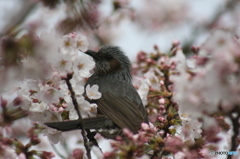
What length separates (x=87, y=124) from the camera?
12.7 feet

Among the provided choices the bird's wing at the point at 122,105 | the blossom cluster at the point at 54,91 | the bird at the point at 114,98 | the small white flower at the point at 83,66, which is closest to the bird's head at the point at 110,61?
the bird at the point at 114,98

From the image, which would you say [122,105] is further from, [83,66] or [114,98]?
[83,66]

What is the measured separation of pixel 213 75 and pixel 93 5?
1.76 metres

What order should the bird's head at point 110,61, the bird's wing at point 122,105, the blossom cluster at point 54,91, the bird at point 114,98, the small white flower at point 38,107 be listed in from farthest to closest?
1. the bird's head at point 110,61
2. the bird's wing at point 122,105
3. the bird at point 114,98
4. the small white flower at point 38,107
5. the blossom cluster at point 54,91

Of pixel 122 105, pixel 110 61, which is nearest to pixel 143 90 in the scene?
pixel 122 105

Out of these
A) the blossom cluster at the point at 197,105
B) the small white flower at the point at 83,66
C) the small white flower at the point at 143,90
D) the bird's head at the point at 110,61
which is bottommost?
the blossom cluster at the point at 197,105

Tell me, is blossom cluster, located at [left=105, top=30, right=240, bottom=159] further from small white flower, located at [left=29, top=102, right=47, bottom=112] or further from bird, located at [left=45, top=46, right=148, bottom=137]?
small white flower, located at [left=29, top=102, right=47, bottom=112]

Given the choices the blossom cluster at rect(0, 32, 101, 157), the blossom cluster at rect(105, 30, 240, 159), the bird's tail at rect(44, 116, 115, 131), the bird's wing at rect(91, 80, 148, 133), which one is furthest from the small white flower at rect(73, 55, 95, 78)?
the bird's wing at rect(91, 80, 148, 133)

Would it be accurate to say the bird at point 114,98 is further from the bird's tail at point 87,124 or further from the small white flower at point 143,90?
the small white flower at point 143,90

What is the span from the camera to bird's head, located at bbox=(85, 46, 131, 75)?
18.8 feet

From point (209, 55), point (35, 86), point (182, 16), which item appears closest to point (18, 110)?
point (35, 86)

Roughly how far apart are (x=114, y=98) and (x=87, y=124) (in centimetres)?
102

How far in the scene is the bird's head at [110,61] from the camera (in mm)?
5734

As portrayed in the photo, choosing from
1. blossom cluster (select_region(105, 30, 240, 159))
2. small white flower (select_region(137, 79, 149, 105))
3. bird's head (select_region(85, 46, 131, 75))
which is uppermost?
bird's head (select_region(85, 46, 131, 75))
